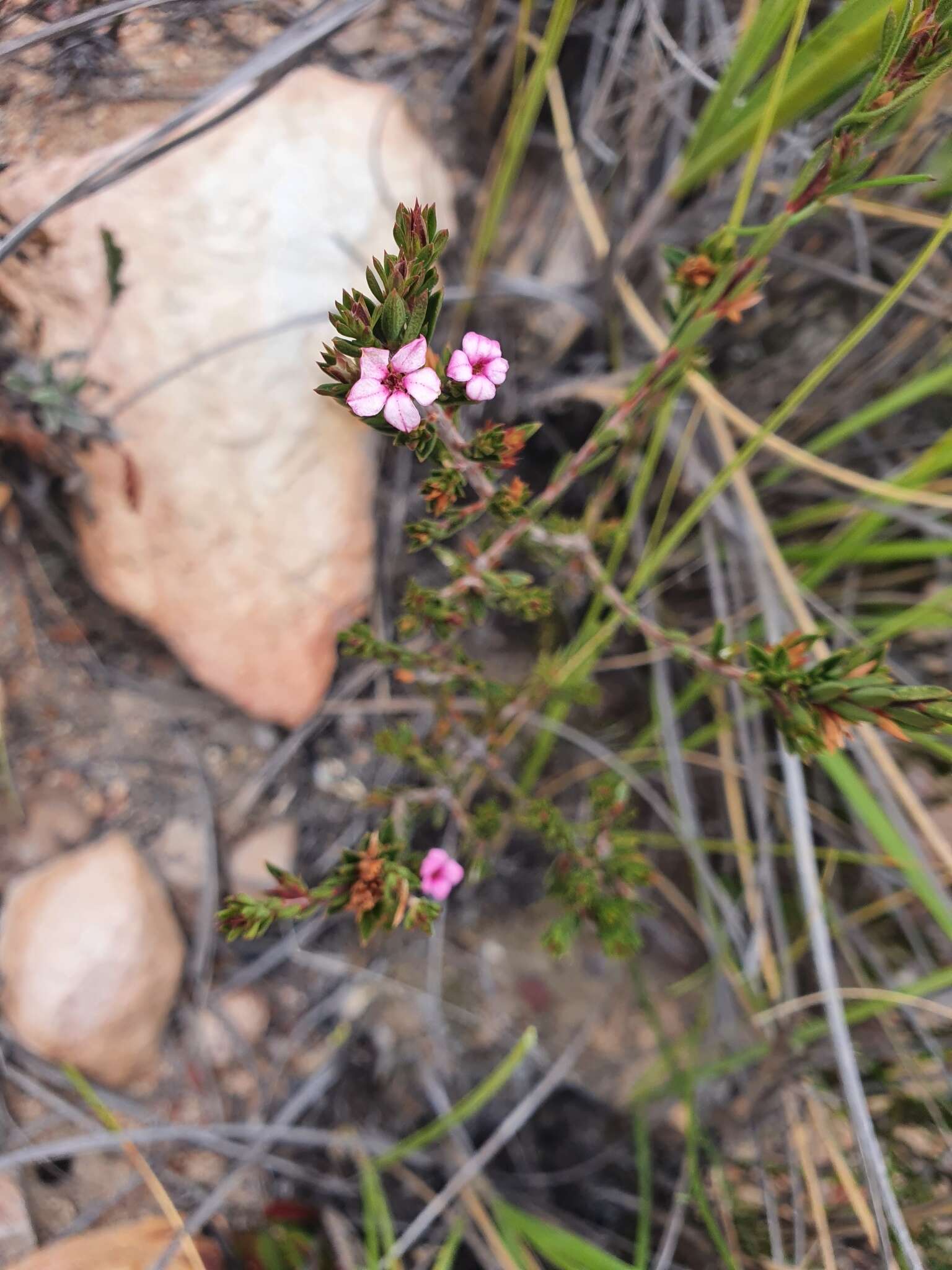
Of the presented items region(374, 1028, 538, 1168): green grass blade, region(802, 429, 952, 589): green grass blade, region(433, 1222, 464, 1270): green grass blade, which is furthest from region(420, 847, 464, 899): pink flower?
region(802, 429, 952, 589): green grass blade

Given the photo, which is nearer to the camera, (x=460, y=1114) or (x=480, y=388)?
(x=480, y=388)

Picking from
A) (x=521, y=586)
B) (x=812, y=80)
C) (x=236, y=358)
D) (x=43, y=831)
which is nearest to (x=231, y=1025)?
(x=43, y=831)

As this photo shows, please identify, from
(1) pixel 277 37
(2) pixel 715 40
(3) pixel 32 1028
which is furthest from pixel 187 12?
(3) pixel 32 1028

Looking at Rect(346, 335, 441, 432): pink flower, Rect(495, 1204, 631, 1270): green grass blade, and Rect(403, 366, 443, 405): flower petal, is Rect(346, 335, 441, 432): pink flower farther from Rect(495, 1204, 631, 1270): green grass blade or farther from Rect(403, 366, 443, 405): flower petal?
Rect(495, 1204, 631, 1270): green grass blade

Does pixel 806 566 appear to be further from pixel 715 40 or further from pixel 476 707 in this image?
pixel 715 40

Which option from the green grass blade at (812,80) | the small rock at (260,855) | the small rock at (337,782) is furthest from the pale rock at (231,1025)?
the green grass blade at (812,80)

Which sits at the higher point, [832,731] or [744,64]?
[744,64]

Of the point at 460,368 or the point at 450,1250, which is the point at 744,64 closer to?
the point at 460,368
